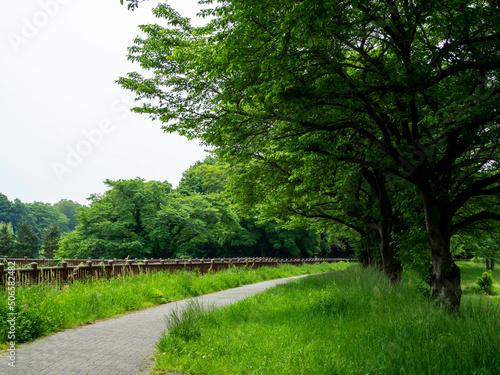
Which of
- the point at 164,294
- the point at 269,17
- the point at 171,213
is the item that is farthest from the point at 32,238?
the point at 269,17

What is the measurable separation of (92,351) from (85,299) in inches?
143

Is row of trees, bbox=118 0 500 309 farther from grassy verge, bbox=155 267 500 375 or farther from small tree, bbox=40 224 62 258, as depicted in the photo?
small tree, bbox=40 224 62 258

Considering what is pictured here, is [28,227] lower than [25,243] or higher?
higher

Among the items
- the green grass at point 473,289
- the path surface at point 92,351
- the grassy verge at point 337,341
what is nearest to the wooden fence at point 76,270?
the path surface at point 92,351

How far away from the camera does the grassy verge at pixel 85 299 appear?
22.2ft

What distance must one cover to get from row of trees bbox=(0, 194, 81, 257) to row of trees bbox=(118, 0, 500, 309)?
5810cm

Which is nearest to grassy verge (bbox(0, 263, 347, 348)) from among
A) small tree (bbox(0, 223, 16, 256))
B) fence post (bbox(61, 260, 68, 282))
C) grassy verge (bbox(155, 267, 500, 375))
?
fence post (bbox(61, 260, 68, 282))

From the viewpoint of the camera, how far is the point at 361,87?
25.1 feet

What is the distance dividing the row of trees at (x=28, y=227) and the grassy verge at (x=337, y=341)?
60.4 metres

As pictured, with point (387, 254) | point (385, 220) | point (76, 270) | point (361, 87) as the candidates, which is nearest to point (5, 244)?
point (76, 270)

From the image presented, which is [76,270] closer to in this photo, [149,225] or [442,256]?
[442,256]

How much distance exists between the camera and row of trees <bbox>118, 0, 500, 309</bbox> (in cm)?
654

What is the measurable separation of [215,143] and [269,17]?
4619 millimetres

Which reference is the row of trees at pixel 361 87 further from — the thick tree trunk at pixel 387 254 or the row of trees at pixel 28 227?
the row of trees at pixel 28 227
